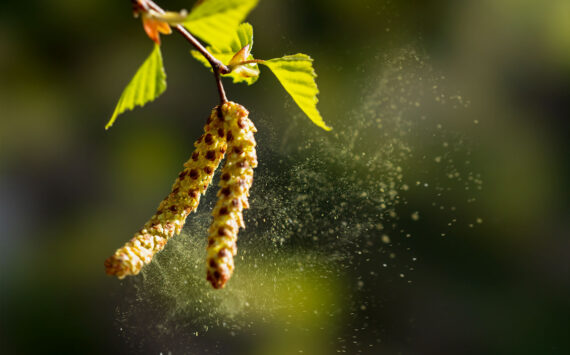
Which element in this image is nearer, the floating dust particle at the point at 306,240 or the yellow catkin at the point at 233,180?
the yellow catkin at the point at 233,180

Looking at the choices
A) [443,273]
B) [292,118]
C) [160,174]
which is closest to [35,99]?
[160,174]

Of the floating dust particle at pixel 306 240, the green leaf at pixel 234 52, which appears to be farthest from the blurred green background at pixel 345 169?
the green leaf at pixel 234 52

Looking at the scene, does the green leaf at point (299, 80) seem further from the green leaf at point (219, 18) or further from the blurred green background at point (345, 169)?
the blurred green background at point (345, 169)

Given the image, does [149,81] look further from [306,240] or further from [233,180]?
[306,240]

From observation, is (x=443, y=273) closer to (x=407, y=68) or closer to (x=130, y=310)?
(x=407, y=68)

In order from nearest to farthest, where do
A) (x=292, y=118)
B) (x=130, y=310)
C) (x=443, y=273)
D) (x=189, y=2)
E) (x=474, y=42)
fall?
1. (x=130, y=310)
2. (x=292, y=118)
3. (x=189, y=2)
4. (x=443, y=273)
5. (x=474, y=42)

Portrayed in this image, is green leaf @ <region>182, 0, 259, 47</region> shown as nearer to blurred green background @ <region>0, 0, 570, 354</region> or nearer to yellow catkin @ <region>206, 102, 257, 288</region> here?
yellow catkin @ <region>206, 102, 257, 288</region>
